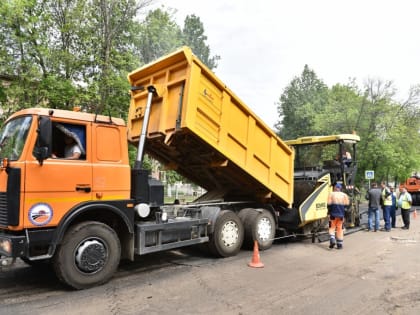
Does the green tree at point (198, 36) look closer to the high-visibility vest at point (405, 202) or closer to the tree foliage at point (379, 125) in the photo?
the tree foliage at point (379, 125)

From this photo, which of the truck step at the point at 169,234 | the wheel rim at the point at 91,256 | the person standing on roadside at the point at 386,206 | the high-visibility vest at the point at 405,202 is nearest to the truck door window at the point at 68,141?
the wheel rim at the point at 91,256

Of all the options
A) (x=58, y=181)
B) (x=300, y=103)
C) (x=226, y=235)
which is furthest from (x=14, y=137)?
(x=300, y=103)

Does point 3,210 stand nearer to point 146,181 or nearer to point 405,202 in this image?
point 146,181

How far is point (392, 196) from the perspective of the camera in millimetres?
11273

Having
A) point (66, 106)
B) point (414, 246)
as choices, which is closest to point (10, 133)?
point (66, 106)

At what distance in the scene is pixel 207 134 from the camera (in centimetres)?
611

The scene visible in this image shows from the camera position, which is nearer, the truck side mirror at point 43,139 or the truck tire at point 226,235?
the truck side mirror at point 43,139

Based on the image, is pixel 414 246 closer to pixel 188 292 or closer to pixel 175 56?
pixel 188 292

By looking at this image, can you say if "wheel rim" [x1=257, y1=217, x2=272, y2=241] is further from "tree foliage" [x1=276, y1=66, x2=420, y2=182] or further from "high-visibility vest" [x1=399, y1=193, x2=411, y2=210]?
"tree foliage" [x1=276, y1=66, x2=420, y2=182]

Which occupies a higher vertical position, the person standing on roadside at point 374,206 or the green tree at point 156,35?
the green tree at point 156,35

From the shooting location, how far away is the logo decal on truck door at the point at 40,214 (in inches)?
174

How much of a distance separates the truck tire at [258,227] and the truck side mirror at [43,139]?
4.31 m

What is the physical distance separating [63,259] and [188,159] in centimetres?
335

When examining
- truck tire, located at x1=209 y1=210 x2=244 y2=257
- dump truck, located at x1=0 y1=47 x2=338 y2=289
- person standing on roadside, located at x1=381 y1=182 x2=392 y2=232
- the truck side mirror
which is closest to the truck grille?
dump truck, located at x1=0 y1=47 x2=338 y2=289
